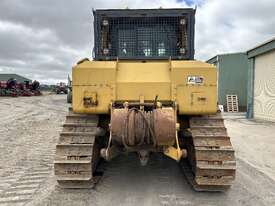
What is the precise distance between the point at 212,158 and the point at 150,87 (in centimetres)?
144

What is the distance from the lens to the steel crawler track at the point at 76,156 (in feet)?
17.6

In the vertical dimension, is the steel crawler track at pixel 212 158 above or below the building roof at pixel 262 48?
below

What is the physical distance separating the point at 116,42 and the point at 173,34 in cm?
116

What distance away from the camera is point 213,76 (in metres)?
5.48

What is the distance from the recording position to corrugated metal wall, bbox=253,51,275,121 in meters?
18.5

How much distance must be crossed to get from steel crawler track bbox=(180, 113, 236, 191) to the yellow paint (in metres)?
0.38

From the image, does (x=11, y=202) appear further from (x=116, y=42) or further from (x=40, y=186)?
(x=116, y=42)

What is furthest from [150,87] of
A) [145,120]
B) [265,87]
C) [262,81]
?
[262,81]

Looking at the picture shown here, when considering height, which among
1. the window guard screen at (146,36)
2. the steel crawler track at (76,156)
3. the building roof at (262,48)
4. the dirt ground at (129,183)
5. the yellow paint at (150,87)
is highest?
the building roof at (262,48)

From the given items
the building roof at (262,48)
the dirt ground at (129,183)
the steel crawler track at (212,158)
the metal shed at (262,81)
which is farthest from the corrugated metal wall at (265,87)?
the steel crawler track at (212,158)

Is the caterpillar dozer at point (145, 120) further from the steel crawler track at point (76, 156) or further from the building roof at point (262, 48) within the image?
the building roof at point (262, 48)

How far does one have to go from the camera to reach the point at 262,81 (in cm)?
1997

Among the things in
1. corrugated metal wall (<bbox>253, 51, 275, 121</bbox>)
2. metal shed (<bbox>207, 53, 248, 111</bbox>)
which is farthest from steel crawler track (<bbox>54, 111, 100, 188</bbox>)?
metal shed (<bbox>207, 53, 248, 111</bbox>)

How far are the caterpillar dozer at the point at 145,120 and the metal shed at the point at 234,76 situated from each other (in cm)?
2397
